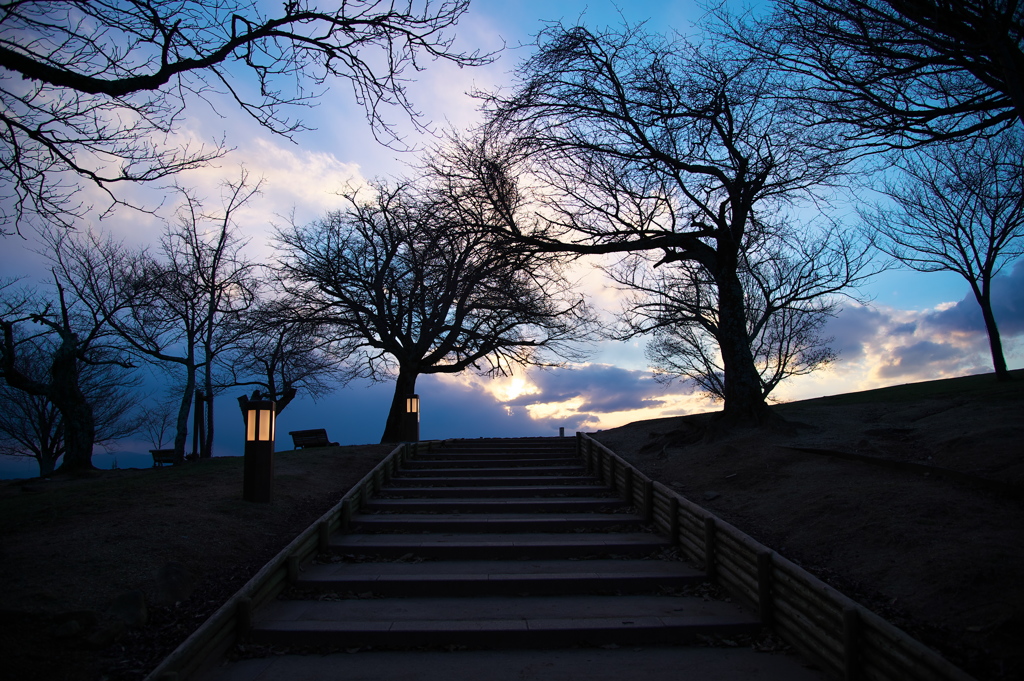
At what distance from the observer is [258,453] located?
31.2 ft

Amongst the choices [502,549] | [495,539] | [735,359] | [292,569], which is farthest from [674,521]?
[735,359]

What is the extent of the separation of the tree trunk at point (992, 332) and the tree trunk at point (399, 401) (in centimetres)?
1803

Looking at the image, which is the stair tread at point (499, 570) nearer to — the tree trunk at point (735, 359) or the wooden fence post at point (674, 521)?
the wooden fence post at point (674, 521)

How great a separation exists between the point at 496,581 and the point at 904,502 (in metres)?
4.63

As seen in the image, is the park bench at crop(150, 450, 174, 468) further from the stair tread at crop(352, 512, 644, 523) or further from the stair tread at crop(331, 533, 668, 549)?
the stair tread at crop(331, 533, 668, 549)

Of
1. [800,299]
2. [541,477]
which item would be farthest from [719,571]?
[800,299]

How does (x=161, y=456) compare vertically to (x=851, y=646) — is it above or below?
above

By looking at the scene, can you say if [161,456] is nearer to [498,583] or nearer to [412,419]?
[412,419]

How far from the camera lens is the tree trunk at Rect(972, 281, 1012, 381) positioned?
57.4 feet

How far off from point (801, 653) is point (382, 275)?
56.0ft

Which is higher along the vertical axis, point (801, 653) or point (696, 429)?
point (696, 429)

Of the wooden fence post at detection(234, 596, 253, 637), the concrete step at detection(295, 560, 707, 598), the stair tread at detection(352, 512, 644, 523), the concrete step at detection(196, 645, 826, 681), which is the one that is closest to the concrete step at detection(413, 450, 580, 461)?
the stair tread at detection(352, 512, 644, 523)

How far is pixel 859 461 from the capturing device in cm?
875

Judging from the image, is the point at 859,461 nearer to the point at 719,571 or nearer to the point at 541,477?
the point at 719,571
